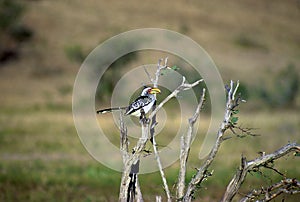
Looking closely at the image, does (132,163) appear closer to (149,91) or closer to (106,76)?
(149,91)

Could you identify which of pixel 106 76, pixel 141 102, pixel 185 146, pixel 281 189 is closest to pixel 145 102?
pixel 141 102

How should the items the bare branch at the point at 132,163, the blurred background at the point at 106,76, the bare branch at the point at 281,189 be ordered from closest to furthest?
the bare branch at the point at 281,189 < the bare branch at the point at 132,163 < the blurred background at the point at 106,76

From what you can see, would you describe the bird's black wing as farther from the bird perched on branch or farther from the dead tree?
the dead tree

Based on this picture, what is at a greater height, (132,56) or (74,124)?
(132,56)

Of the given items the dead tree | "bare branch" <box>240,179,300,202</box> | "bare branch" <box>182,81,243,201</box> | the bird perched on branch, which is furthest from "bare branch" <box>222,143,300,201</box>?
the bird perched on branch

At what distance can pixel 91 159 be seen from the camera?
72.9 feet

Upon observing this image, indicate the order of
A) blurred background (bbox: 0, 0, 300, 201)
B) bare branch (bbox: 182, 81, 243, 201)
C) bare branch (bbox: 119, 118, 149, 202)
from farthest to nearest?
blurred background (bbox: 0, 0, 300, 201), bare branch (bbox: 119, 118, 149, 202), bare branch (bbox: 182, 81, 243, 201)

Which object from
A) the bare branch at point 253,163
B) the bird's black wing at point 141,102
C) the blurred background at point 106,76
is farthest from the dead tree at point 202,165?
the blurred background at point 106,76

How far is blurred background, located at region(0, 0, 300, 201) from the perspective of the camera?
17453 millimetres

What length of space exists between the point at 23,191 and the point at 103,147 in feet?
27.7

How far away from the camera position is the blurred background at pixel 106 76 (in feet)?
57.3

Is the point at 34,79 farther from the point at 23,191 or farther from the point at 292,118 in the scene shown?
the point at 23,191

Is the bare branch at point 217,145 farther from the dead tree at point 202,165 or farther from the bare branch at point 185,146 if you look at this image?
the bare branch at point 185,146

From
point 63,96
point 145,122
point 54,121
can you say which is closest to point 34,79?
point 63,96
